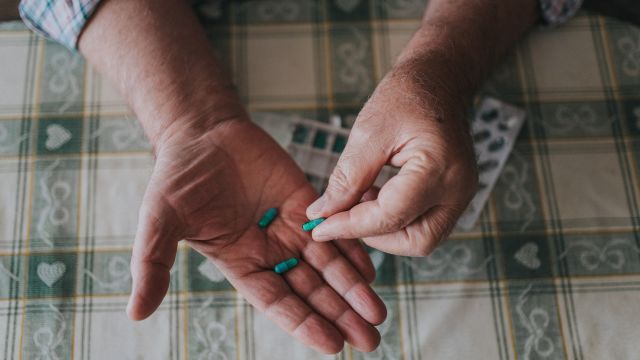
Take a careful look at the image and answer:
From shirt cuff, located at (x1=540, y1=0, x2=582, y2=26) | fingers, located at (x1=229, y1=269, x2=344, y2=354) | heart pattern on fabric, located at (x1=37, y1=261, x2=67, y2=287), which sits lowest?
fingers, located at (x1=229, y1=269, x2=344, y2=354)

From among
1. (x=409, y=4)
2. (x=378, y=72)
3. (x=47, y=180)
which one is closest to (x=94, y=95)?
(x=47, y=180)

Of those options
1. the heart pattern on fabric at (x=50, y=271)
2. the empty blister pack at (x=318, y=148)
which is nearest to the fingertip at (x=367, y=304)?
the empty blister pack at (x=318, y=148)

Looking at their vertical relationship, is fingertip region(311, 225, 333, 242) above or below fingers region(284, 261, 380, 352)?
above

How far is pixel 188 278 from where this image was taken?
1.26 meters

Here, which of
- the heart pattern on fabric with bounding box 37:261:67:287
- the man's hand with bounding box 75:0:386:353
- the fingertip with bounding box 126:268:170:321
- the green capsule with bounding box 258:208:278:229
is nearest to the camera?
the fingertip with bounding box 126:268:170:321

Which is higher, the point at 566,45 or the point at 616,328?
the point at 566,45

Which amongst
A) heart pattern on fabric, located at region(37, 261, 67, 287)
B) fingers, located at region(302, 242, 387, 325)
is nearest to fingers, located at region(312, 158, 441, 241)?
fingers, located at region(302, 242, 387, 325)

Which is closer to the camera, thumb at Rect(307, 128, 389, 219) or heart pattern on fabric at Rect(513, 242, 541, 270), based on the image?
thumb at Rect(307, 128, 389, 219)

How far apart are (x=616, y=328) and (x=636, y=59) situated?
722 millimetres

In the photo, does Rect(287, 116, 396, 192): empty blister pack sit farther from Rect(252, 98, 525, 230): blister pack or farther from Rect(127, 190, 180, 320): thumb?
Rect(127, 190, 180, 320): thumb

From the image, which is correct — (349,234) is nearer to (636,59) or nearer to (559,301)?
(559,301)

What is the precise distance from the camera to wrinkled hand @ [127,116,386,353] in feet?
3.34

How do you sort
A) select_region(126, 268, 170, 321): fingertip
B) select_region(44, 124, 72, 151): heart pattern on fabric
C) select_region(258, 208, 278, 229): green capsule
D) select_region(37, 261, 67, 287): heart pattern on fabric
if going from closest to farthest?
select_region(126, 268, 170, 321): fingertip → select_region(258, 208, 278, 229): green capsule → select_region(37, 261, 67, 287): heart pattern on fabric → select_region(44, 124, 72, 151): heart pattern on fabric

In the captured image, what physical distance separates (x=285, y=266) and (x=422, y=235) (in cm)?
27
